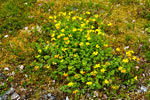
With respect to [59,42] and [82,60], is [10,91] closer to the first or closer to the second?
[59,42]

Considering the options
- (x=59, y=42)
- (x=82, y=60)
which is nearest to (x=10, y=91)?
(x=59, y=42)

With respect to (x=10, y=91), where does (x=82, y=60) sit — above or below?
above

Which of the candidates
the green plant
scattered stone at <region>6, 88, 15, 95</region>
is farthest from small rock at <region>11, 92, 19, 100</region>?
the green plant

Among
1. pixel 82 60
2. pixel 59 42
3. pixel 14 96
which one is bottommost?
pixel 14 96

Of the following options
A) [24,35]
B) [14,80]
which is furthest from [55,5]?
[14,80]

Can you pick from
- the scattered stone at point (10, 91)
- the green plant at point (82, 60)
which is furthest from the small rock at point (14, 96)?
the green plant at point (82, 60)

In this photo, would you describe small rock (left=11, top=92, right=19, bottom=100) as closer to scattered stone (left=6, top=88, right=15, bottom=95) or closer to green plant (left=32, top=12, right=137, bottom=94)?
scattered stone (left=6, top=88, right=15, bottom=95)
